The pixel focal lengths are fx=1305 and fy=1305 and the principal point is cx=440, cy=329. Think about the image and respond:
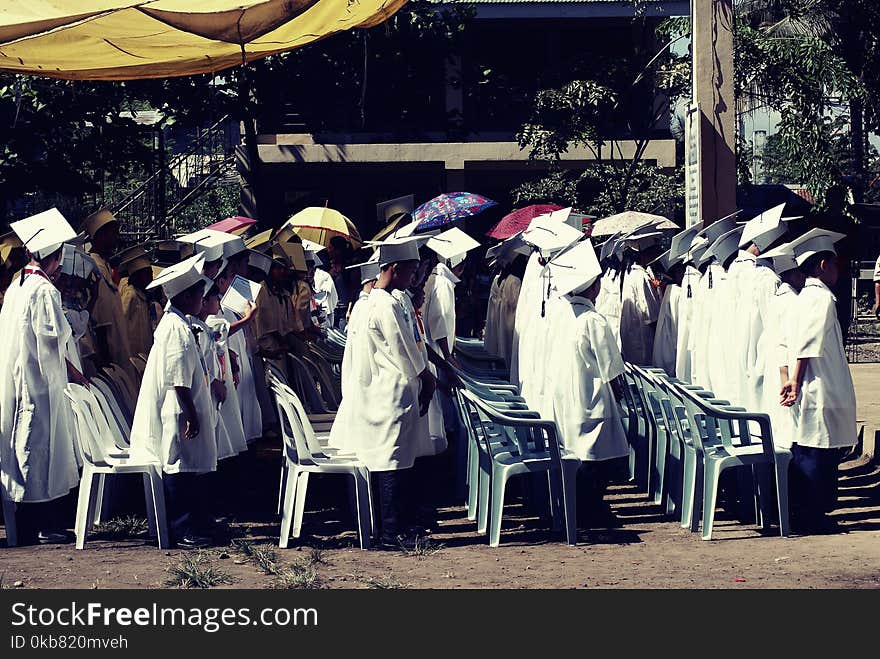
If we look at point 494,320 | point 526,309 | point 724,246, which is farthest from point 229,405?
point 494,320

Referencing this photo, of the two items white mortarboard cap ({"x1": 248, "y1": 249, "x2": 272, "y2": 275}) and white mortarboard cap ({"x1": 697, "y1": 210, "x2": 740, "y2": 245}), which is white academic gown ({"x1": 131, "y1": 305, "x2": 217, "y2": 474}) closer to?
white mortarboard cap ({"x1": 248, "y1": 249, "x2": 272, "y2": 275})

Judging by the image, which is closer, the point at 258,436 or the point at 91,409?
the point at 91,409

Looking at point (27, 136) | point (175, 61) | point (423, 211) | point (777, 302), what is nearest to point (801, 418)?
point (777, 302)

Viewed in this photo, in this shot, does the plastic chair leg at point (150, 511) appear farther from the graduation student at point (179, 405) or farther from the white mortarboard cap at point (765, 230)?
the white mortarboard cap at point (765, 230)

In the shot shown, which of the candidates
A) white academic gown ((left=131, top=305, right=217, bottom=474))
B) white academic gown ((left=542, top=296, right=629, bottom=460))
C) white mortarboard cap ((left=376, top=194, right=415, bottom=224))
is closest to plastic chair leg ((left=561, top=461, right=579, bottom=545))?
white academic gown ((left=542, top=296, right=629, bottom=460))

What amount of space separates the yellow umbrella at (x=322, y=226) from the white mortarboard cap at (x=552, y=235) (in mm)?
5269

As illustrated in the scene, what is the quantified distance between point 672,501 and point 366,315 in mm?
2534

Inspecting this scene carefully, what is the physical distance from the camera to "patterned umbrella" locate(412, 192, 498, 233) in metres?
13.4

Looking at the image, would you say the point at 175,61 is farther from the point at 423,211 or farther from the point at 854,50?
the point at 854,50

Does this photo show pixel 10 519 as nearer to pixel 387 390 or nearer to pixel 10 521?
pixel 10 521

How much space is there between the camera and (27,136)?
51.7ft

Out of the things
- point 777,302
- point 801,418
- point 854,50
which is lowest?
point 801,418

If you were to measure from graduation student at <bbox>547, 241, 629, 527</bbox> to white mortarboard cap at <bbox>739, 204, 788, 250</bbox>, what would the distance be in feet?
5.91

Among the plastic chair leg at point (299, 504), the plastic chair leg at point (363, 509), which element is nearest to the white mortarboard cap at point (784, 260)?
the plastic chair leg at point (363, 509)
